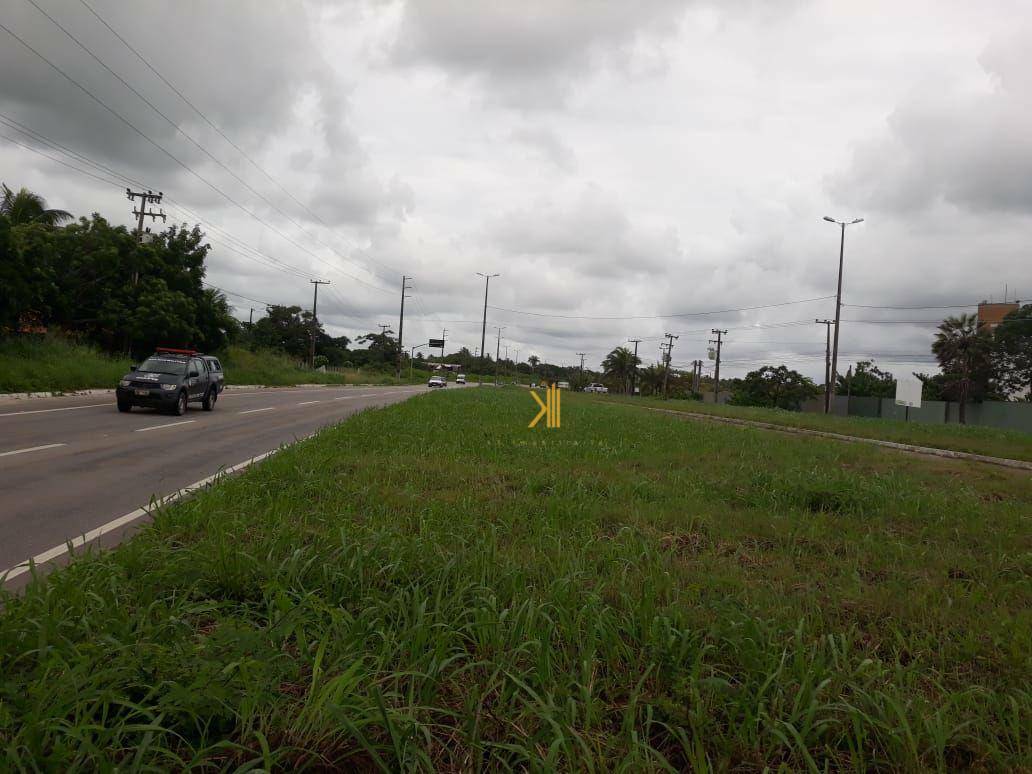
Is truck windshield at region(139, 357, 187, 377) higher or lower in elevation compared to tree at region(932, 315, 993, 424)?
lower

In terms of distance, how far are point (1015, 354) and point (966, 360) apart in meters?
7.41

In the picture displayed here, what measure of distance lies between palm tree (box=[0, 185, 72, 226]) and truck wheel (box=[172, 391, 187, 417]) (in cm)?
2240

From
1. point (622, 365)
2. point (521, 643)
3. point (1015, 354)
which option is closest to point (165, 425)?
point (521, 643)

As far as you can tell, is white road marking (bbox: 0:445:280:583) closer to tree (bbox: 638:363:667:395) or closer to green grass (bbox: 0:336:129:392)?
green grass (bbox: 0:336:129:392)

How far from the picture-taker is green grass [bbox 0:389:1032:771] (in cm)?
234

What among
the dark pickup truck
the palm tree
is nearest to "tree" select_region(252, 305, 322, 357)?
the palm tree

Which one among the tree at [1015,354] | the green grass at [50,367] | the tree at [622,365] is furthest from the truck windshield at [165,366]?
the tree at [622,365]

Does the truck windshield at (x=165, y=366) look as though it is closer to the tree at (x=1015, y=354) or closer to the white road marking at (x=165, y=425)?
the white road marking at (x=165, y=425)

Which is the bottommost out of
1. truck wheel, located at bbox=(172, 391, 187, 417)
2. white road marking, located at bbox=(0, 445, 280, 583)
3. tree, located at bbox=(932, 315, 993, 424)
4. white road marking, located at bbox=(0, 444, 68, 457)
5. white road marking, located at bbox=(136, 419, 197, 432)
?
white road marking, located at bbox=(136, 419, 197, 432)

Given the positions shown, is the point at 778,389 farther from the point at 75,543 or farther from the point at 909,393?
the point at 75,543

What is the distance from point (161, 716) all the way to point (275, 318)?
87.8 metres

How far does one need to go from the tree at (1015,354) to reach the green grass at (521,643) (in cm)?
6125

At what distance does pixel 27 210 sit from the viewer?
33094 millimetres

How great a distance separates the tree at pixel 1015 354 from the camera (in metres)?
53.3
